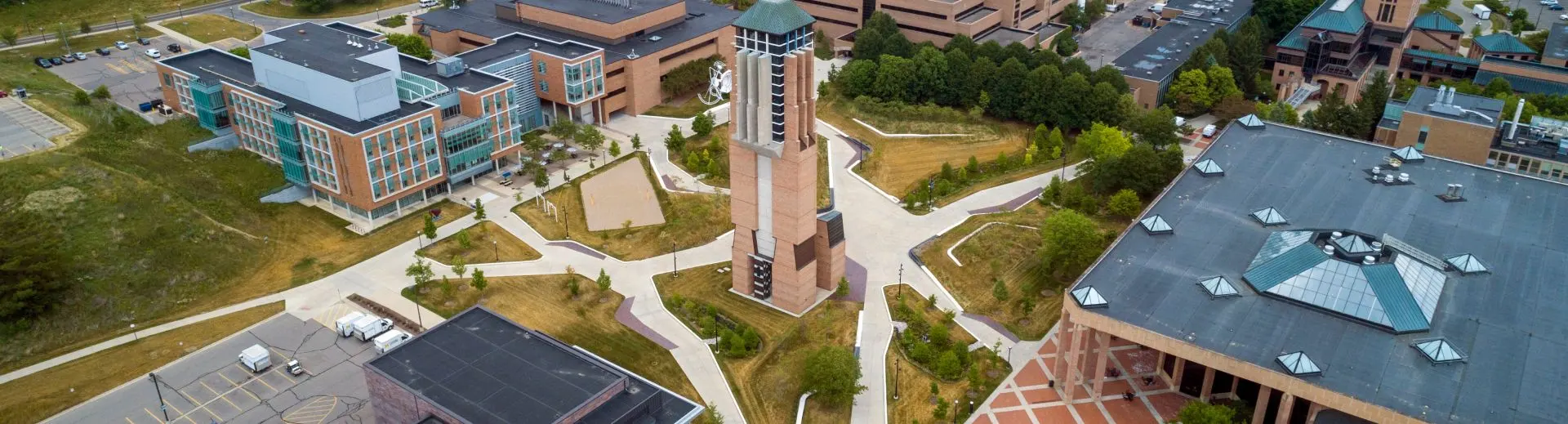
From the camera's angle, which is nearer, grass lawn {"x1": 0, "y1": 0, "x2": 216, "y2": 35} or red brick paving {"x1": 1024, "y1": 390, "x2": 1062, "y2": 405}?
red brick paving {"x1": 1024, "y1": 390, "x2": 1062, "y2": 405}

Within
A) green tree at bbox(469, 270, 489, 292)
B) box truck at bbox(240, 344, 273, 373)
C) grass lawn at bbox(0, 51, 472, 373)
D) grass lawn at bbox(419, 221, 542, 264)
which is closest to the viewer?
box truck at bbox(240, 344, 273, 373)

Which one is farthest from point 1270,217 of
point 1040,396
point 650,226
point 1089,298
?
point 650,226

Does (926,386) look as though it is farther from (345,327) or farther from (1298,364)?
(345,327)

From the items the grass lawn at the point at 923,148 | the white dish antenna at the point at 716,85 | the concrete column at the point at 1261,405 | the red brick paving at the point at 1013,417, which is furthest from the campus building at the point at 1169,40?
the red brick paving at the point at 1013,417

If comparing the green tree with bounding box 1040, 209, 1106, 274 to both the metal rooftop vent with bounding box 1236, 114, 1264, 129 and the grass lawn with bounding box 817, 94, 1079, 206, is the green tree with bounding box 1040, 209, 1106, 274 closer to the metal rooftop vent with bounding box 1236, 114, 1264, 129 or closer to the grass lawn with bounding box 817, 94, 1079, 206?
the grass lawn with bounding box 817, 94, 1079, 206

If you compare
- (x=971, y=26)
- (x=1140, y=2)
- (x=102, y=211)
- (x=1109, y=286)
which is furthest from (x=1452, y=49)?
(x=102, y=211)

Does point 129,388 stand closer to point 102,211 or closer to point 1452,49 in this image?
point 102,211

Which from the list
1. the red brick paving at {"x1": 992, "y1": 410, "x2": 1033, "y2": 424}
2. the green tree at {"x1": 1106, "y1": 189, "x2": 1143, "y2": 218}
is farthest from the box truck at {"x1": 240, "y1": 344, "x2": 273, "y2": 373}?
the green tree at {"x1": 1106, "y1": 189, "x2": 1143, "y2": 218}
